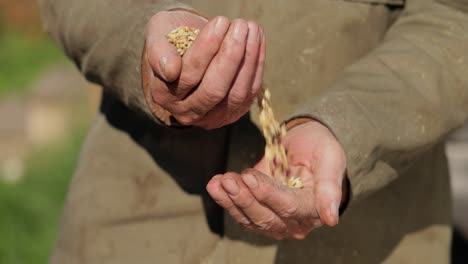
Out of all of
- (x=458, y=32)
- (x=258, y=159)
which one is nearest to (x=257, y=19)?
(x=258, y=159)

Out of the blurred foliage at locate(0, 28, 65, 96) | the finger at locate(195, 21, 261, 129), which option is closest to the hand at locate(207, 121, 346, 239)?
the finger at locate(195, 21, 261, 129)

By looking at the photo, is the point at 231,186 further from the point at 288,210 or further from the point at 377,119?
the point at 377,119

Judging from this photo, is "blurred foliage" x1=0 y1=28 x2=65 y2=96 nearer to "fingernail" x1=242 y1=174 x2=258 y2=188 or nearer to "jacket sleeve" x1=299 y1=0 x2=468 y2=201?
"jacket sleeve" x1=299 y1=0 x2=468 y2=201

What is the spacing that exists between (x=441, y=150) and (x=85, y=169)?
836 millimetres

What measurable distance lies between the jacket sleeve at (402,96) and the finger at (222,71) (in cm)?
27

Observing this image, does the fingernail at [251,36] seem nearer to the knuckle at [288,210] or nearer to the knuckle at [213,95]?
the knuckle at [213,95]

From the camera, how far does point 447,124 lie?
1.98m

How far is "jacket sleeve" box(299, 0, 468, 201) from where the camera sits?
1849mm

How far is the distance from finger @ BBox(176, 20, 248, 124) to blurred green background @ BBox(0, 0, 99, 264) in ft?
10.2

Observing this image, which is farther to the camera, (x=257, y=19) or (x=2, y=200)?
(x=2, y=200)

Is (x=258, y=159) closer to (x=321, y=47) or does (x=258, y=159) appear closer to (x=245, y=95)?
(x=321, y=47)

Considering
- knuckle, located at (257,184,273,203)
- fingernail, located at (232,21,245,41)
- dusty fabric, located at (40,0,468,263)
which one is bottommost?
dusty fabric, located at (40,0,468,263)

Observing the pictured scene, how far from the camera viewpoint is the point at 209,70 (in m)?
1.61

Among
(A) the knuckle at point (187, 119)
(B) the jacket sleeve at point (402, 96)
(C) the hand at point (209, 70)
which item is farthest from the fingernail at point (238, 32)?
(B) the jacket sleeve at point (402, 96)
